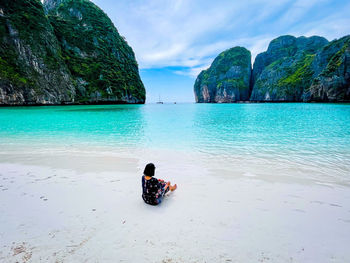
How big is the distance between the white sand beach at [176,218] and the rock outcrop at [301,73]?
97712mm

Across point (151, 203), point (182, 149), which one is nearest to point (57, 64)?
point (182, 149)

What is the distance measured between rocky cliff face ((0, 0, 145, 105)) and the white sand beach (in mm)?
62526

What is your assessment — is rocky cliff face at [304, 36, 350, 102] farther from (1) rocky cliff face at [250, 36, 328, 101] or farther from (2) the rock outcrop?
(1) rocky cliff face at [250, 36, 328, 101]

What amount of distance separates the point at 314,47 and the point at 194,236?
678 feet

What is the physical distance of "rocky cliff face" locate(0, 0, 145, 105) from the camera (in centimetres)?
5203

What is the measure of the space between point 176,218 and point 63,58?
90.4m

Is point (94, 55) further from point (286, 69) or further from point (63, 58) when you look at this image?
point (286, 69)

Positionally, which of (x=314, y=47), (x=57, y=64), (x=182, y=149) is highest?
(x=314, y=47)

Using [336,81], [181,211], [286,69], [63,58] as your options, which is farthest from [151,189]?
[286,69]

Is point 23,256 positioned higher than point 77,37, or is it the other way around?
point 77,37

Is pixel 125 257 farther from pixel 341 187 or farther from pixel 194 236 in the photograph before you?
pixel 341 187

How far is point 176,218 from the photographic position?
3480mm

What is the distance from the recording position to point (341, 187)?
4.93 metres

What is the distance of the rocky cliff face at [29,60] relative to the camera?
49.8 m
